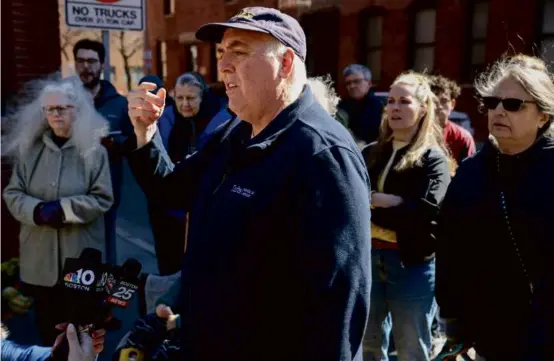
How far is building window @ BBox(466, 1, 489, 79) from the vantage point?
12.7 meters

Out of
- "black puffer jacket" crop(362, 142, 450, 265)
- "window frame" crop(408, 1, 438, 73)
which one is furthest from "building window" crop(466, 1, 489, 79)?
"black puffer jacket" crop(362, 142, 450, 265)

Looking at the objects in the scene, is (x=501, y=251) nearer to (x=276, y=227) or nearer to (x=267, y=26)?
(x=276, y=227)

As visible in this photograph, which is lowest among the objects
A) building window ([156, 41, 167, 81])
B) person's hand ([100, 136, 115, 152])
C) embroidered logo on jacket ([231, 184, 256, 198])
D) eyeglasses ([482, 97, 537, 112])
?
person's hand ([100, 136, 115, 152])

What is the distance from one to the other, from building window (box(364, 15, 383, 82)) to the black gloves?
11828 mm

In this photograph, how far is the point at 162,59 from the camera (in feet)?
71.6

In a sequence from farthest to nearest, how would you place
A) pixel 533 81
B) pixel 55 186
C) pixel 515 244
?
pixel 55 186, pixel 533 81, pixel 515 244

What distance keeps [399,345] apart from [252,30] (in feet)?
7.48

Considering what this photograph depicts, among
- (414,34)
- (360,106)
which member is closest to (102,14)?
(360,106)

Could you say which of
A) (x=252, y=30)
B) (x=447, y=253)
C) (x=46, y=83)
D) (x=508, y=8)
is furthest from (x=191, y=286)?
(x=508, y=8)

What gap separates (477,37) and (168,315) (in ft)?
37.8

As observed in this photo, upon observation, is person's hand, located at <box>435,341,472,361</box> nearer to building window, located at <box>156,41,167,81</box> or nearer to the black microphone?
the black microphone

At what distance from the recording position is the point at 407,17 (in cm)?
1381

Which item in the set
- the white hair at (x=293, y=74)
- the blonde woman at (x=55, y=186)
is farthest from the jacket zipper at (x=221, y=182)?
the blonde woman at (x=55, y=186)

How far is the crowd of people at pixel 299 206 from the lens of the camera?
1699 millimetres
